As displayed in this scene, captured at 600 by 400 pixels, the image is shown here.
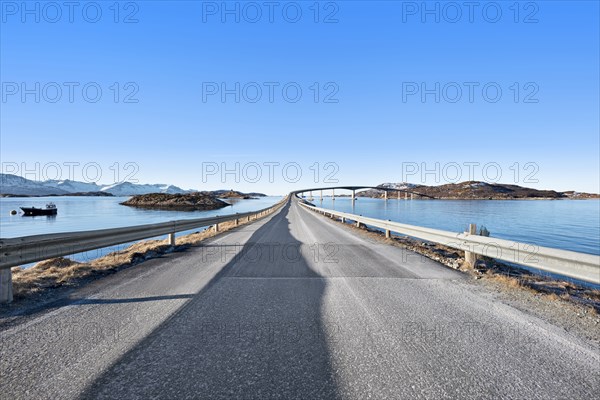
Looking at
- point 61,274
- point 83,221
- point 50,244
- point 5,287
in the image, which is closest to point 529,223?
point 61,274

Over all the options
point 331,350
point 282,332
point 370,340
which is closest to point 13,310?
point 282,332

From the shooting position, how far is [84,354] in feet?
9.02

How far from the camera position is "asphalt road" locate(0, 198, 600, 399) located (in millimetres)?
2266

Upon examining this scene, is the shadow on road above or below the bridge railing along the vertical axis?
below

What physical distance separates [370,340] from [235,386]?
4.99 ft

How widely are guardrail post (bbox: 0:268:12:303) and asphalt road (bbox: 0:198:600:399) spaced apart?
86cm

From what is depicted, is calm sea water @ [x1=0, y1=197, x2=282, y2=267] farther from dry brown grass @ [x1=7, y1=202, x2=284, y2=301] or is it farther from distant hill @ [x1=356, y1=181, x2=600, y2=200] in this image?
distant hill @ [x1=356, y1=181, x2=600, y2=200]

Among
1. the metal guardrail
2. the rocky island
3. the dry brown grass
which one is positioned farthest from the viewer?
the rocky island

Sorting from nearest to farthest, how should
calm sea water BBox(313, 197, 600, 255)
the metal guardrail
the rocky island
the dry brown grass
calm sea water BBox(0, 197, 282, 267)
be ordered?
the metal guardrail → the dry brown grass → calm sea water BBox(313, 197, 600, 255) → calm sea water BBox(0, 197, 282, 267) → the rocky island

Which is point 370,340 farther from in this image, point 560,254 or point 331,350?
point 560,254

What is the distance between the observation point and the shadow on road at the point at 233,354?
2227 millimetres

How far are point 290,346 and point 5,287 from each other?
435 cm

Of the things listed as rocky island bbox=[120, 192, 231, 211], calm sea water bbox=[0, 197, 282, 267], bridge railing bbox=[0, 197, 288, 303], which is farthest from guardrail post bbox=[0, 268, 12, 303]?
rocky island bbox=[120, 192, 231, 211]

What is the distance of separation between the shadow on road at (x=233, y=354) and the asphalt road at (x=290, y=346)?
0.01 m
